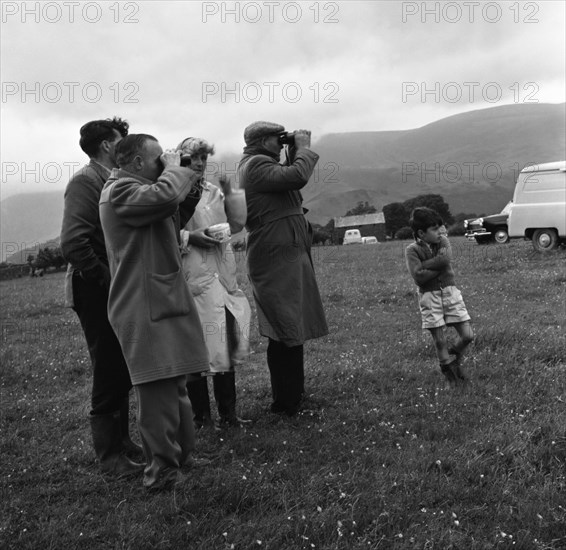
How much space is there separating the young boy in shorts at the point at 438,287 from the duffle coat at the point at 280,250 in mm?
1174

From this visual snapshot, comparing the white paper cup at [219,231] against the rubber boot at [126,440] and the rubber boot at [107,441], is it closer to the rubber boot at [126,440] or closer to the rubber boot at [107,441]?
the rubber boot at [126,440]

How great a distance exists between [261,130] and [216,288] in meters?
1.53

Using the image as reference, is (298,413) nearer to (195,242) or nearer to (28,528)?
(195,242)

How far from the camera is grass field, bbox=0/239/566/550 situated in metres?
3.62

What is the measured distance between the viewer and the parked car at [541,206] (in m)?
A: 18.9

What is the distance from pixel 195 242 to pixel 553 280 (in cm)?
1022

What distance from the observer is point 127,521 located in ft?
12.6

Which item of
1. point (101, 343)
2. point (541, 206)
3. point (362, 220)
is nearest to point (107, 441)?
point (101, 343)

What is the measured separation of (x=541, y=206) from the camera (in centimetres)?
1923

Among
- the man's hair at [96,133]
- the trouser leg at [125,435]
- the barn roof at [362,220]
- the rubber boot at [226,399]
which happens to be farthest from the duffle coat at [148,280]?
the barn roof at [362,220]

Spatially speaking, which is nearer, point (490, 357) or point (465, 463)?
point (465, 463)

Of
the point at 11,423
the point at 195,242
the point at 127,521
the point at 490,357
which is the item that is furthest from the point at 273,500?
the point at 490,357

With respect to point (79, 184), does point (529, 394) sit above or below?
below

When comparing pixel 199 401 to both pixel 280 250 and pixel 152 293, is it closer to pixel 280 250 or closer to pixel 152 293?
pixel 280 250
